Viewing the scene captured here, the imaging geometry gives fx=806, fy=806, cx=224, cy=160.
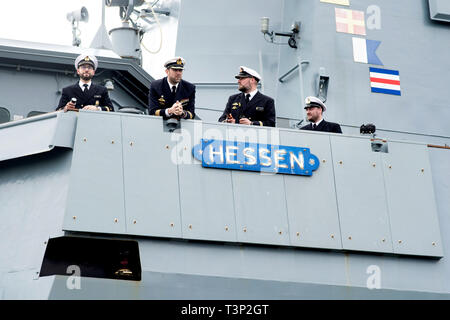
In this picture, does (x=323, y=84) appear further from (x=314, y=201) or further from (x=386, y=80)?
(x=314, y=201)

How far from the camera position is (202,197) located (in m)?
6.44

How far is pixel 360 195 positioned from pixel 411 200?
0.47 m

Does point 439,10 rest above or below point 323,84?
above

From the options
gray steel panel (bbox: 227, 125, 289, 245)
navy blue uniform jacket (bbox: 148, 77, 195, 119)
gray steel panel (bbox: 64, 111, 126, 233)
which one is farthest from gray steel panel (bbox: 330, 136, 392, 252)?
gray steel panel (bbox: 64, 111, 126, 233)

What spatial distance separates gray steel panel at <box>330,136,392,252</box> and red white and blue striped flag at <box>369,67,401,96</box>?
2.19 m

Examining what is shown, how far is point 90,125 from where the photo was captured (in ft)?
21.0

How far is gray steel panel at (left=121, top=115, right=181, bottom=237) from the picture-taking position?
6203mm

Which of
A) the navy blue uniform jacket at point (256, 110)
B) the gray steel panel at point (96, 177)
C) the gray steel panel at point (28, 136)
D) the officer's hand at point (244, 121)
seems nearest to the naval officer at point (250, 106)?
the navy blue uniform jacket at point (256, 110)

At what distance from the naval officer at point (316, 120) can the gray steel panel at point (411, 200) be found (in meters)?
0.74

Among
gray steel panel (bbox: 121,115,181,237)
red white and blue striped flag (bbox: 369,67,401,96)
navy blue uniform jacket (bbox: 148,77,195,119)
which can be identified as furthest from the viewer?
red white and blue striped flag (bbox: 369,67,401,96)

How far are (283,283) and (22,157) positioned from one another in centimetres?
239

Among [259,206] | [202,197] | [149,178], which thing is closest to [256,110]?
[259,206]

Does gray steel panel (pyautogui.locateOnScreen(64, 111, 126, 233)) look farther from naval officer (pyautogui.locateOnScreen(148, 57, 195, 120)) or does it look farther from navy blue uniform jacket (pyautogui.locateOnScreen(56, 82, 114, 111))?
navy blue uniform jacket (pyautogui.locateOnScreen(56, 82, 114, 111))

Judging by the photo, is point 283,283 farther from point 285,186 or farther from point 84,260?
point 84,260
